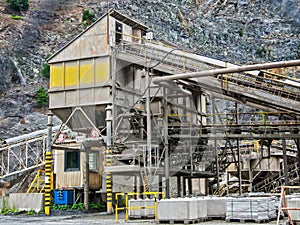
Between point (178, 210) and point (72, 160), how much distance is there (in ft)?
54.2

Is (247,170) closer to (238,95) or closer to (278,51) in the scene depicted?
(238,95)

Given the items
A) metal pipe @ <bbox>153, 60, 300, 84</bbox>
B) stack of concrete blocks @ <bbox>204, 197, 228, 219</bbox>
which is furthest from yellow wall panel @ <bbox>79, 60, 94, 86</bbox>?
stack of concrete blocks @ <bbox>204, 197, 228, 219</bbox>

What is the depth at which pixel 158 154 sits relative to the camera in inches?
883

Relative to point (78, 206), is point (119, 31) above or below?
above

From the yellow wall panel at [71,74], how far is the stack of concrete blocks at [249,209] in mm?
12627

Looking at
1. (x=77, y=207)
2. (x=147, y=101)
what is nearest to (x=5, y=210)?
(x=77, y=207)

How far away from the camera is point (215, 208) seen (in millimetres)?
17625

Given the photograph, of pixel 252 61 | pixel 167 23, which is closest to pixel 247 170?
pixel 252 61

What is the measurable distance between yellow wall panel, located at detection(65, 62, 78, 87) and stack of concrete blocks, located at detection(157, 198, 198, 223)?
11.1 meters

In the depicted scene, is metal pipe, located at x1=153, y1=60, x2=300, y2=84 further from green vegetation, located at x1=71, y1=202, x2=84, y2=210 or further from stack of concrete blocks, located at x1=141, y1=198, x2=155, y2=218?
green vegetation, located at x1=71, y1=202, x2=84, y2=210

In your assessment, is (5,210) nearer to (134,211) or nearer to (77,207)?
(77,207)

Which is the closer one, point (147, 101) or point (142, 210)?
point (142, 210)

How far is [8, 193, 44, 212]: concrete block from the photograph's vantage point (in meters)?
27.0

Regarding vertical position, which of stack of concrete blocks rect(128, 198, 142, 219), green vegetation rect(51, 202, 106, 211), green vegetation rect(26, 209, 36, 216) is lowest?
green vegetation rect(26, 209, 36, 216)
